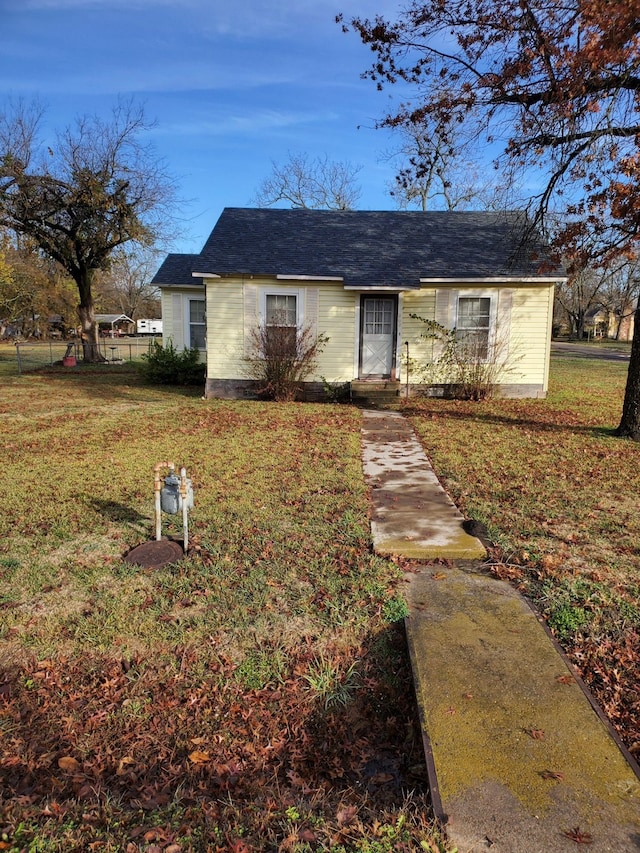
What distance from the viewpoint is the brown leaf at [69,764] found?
2305mm

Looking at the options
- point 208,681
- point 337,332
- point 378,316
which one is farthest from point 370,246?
point 208,681

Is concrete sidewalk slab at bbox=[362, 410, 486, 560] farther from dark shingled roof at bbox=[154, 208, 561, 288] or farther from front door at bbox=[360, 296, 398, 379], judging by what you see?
dark shingled roof at bbox=[154, 208, 561, 288]

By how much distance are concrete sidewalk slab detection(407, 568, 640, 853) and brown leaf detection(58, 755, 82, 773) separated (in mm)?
1524

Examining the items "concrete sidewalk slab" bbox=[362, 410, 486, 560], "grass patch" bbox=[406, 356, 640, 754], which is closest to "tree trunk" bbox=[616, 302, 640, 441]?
Result: "grass patch" bbox=[406, 356, 640, 754]

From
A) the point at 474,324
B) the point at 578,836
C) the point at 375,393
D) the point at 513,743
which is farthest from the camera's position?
the point at 474,324

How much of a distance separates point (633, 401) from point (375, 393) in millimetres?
5362

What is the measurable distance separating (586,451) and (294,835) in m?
7.09

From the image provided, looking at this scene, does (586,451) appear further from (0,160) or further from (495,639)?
(0,160)

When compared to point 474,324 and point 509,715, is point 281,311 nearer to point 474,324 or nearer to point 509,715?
point 474,324

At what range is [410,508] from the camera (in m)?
5.36

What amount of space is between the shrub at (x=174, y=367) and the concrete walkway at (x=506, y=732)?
1286 cm

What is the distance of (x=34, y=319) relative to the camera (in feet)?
145

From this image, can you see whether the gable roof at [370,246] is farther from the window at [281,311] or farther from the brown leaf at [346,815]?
the brown leaf at [346,815]

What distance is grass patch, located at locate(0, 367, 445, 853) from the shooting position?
2.02m
